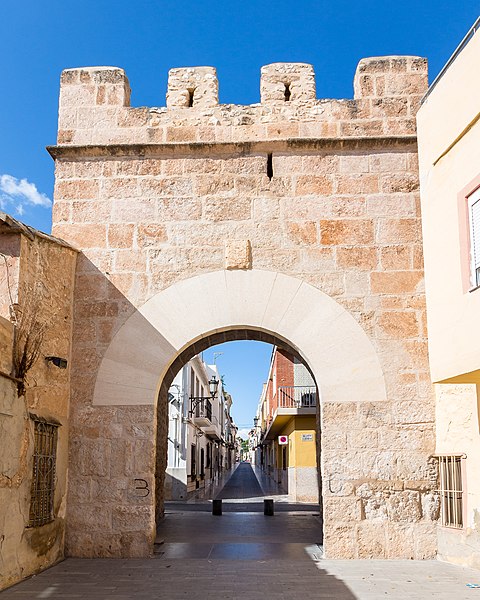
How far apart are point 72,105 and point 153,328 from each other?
2807mm

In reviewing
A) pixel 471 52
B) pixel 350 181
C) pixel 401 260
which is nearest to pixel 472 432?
pixel 401 260

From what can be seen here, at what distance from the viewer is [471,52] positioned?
5699 mm

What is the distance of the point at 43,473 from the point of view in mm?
5977

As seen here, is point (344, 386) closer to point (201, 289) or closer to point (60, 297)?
point (201, 289)

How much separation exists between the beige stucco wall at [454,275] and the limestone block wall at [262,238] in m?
0.23

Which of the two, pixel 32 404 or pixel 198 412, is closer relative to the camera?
pixel 32 404

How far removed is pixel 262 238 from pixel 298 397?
464 inches

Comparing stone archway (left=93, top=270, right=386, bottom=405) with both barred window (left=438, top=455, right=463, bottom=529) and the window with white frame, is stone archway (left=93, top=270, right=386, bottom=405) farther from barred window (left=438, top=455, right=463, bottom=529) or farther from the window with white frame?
the window with white frame


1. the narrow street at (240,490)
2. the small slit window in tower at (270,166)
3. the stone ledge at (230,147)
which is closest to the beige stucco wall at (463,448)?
the stone ledge at (230,147)

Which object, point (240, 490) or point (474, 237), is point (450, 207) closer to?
point (474, 237)

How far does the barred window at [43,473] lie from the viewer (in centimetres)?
578

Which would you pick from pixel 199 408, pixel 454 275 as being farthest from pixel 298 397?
pixel 454 275

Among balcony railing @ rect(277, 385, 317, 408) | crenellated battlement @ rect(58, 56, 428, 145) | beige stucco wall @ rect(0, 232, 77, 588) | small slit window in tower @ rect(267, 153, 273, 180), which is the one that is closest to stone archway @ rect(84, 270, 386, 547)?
beige stucco wall @ rect(0, 232, 77, 588)

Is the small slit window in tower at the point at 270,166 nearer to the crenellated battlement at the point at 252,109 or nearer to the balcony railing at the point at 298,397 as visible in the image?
the crenellated battlement at the point at 252,109
